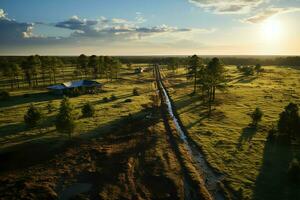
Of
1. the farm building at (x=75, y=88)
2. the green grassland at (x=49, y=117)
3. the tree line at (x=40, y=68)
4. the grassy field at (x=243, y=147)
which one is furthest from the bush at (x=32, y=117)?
the tree line at (x=40, y=68)

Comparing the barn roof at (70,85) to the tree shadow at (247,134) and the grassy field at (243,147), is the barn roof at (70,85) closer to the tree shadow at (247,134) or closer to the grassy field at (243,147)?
the grassy field at (243,147)

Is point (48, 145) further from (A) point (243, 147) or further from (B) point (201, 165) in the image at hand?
(A) point (243, 147)

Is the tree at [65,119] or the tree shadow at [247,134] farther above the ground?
the tree at [65,119]

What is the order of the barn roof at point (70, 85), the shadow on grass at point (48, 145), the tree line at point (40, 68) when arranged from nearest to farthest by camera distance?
the shadow on grass at point (48, 145), the barn roof at point (70, 85), the tree line at point (40, 68)

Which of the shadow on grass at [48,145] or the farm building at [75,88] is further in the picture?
the farm building at [75,88]

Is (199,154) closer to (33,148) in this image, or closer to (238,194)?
(238,194)

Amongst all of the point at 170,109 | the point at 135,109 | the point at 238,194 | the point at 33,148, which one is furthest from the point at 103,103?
the point at 238,194
